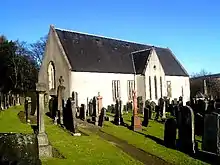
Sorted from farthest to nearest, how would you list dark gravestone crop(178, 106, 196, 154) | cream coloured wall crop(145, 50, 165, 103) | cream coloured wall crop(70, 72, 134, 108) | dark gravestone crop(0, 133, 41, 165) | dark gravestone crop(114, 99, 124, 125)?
cream coloured wall crop(145, 50, 165, 103) → cream coloured wall crop(70, 72, 134, 108) → dark gravestone crop(114, 99, 124, 125) → dark gravestone crop(178, 106, 196, 154) → dark gravestone crop(0, 133, 41, 165)

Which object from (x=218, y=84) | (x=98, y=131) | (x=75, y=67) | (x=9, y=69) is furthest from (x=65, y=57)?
(x=218, y=84)

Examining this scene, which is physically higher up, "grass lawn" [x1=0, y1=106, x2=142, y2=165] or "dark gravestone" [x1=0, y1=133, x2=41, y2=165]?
"dark gravestone" [x1=0, y1=133, x2=41, y2=165]

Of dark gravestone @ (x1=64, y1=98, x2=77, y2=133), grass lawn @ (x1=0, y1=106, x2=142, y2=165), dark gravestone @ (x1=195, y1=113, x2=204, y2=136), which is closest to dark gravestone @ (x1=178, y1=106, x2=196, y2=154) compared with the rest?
grass lawn @ (x1=0, y1=106, x2=142, y2=165)

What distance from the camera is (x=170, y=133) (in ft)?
48.2

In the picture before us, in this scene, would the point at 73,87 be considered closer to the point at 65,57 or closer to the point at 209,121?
the point at 65,57

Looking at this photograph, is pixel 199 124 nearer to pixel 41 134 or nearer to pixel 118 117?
pixel 118 117

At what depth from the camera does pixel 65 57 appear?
36.1 metres

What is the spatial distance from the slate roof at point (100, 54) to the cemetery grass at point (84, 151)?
69.5ft

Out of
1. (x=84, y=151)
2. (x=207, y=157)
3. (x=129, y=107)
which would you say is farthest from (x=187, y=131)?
(x=129, y=107)

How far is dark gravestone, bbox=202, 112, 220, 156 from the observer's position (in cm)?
1230

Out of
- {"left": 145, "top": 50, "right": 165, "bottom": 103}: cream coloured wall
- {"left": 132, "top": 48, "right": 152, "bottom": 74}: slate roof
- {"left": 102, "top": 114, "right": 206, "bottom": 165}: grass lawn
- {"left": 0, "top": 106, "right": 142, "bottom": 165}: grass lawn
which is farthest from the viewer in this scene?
{"left": 132, "top": 48, "right": 152, "bottom": 74}: slate roof

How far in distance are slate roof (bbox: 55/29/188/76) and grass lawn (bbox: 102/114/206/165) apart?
1648 cm

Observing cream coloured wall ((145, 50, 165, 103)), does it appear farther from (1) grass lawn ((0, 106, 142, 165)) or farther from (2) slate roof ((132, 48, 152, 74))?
(1) grass lawn ((0, 106, 142, 165))

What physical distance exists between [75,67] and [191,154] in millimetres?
24643
